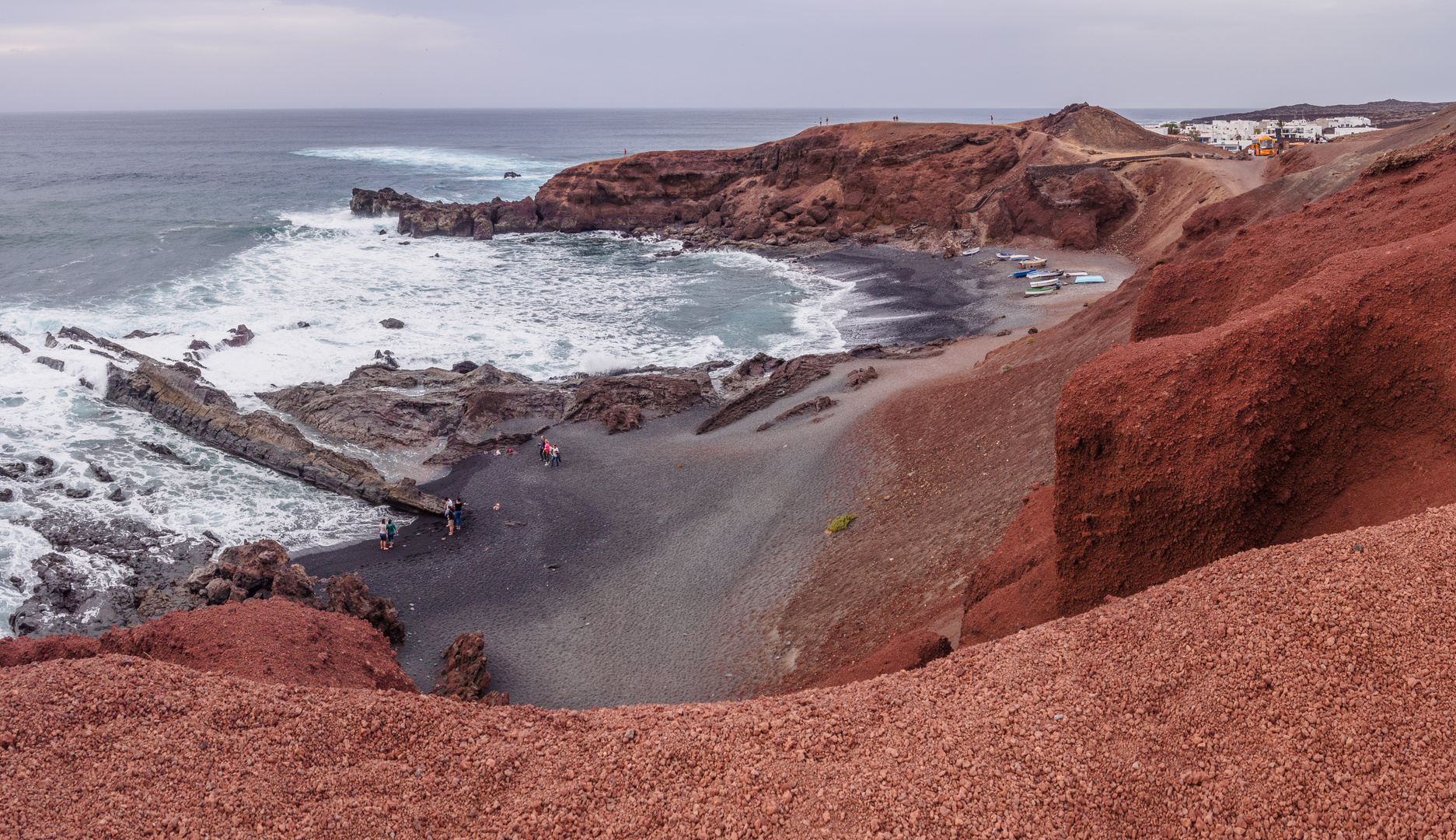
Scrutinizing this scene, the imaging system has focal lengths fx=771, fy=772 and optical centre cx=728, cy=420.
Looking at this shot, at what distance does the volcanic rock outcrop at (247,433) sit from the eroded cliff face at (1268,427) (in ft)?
60.1

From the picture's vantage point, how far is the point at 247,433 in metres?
24.7

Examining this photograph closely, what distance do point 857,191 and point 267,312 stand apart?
40.9 metres

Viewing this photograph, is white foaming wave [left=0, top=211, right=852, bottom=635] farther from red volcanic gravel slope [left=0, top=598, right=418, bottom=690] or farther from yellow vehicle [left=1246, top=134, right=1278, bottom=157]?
yellow vehicle [left=1246, top=134, right=1278, bottom=157]

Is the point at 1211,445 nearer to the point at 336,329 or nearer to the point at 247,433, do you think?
the point at 247,433

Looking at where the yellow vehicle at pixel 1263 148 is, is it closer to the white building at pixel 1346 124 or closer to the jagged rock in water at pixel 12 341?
the white building at pixel 1346 124

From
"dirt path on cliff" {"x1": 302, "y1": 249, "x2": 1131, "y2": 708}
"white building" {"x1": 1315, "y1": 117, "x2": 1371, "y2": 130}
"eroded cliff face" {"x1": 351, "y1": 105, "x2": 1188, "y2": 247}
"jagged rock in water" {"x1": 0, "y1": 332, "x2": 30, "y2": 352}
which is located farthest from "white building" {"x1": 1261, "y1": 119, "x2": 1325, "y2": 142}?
"jagged rock in water" {"x1": 0, "y1": 332, "x2": 30, "y2": 352}

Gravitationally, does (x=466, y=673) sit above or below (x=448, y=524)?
below

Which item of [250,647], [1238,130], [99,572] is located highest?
[1238,130]

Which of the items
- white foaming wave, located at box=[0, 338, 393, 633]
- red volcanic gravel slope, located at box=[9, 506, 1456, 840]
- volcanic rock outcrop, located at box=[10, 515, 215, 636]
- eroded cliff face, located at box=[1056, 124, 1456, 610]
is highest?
eroded cliff face, located at box=[1056, 124, 1456, 610]

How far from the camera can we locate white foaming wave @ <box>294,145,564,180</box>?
10994cm

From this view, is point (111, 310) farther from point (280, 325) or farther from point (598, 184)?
point (598, 184)

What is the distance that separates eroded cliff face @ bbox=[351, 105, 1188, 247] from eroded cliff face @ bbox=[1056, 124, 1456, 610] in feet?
139

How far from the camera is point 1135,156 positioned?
5184cm

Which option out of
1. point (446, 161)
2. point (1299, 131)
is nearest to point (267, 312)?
point (1299, 131)
